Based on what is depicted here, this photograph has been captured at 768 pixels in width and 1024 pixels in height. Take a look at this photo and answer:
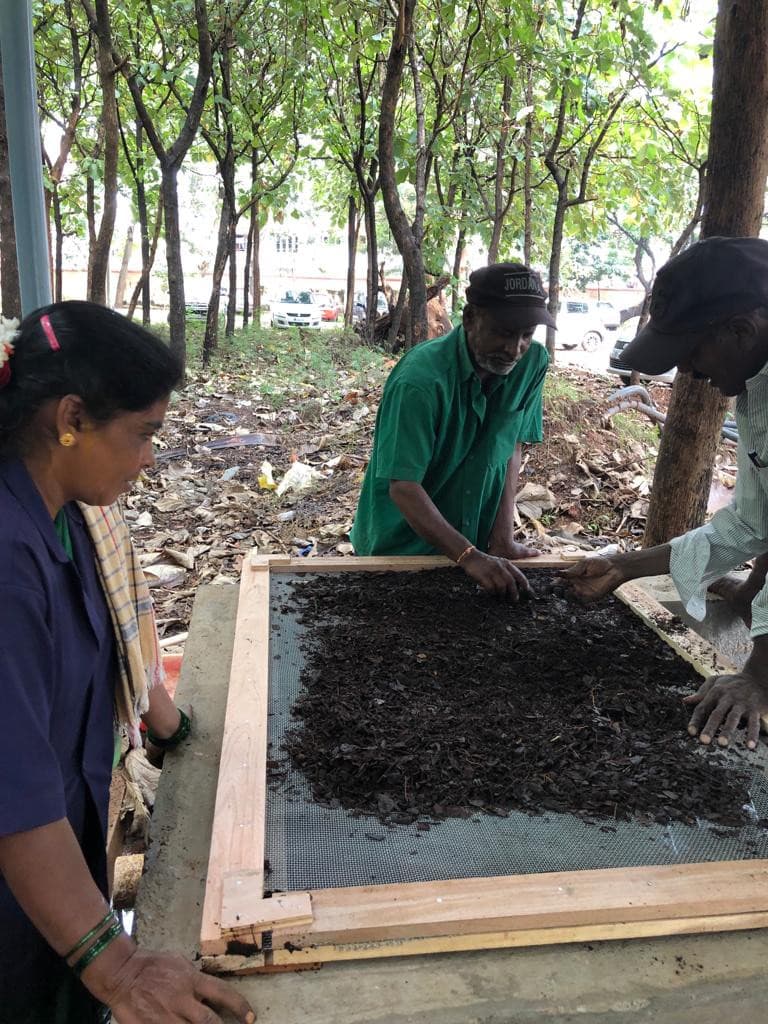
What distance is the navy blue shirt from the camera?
116 centimetres

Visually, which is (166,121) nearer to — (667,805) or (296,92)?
(296,92)

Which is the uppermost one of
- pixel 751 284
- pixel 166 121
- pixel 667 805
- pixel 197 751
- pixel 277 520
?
pixel 166 121

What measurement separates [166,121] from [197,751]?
14539 mm

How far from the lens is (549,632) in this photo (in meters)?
2.47

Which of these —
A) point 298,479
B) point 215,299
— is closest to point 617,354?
point 298,479

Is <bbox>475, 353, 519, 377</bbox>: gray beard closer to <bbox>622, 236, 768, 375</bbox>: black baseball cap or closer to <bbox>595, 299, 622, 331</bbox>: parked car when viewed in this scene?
<bbox>622, 236, 768, 375</bbox>: black baseball cap

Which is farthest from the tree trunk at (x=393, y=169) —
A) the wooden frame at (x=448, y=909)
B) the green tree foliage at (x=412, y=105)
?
the wooden frame at (x=448, y=909)

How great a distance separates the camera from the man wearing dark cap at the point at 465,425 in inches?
99.7

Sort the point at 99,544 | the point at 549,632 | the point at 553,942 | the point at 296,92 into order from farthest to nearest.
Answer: the point at 296,92, the point at 549,632, the point at 99,544, the point at 553,942

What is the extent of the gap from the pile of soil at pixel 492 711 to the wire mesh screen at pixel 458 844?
1.3 inches

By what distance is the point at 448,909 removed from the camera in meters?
1.30

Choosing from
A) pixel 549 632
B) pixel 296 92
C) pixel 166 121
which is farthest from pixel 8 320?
pixel 166 121

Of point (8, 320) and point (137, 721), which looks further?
point (137, 721)

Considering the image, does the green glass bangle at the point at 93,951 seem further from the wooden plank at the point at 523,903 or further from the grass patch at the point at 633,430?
the grass patch at the point at 633,430
